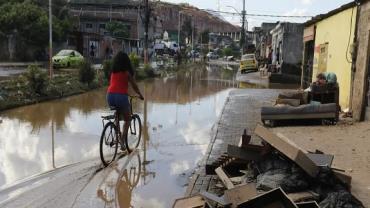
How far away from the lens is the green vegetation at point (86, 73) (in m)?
22.2

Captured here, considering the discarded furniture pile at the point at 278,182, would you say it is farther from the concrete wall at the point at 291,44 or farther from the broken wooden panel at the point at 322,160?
the concrete wall at the point at 291,44

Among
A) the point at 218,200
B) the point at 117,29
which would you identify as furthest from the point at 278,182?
the point at 117,29

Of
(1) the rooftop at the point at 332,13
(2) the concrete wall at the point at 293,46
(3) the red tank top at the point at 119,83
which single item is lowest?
(3) the red tank top at the point at 119,83

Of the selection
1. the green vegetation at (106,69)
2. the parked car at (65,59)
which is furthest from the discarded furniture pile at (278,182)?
the parked car at (65,59)

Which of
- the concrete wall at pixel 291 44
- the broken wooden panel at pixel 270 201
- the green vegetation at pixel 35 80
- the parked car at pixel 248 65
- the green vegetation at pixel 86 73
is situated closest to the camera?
the broken wooden panel at pixel 270 201

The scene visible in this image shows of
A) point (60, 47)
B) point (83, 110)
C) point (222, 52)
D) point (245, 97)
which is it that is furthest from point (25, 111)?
point (222, 52)

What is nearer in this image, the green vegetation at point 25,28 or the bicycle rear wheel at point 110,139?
the bicycle rear wheel at point 110,139

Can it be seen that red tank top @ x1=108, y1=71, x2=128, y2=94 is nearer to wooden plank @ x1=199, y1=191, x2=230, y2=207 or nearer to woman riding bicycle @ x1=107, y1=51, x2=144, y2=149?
woman riding bicycle @ x1=107, y1=51, x2=144, y2=149

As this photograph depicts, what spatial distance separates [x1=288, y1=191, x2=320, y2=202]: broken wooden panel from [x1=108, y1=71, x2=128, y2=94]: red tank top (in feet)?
13.4

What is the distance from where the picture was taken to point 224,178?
6340 millimetres

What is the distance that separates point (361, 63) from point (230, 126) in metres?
3.80

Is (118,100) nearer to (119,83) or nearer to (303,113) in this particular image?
(119,83)

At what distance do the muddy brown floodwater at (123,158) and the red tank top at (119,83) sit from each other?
4.12 ft

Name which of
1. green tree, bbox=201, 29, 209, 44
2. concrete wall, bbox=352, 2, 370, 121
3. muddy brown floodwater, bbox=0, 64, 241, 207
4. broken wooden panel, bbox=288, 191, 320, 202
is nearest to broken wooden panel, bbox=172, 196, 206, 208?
muddy brown floodwater, bbox=0, 64, 241, 207
